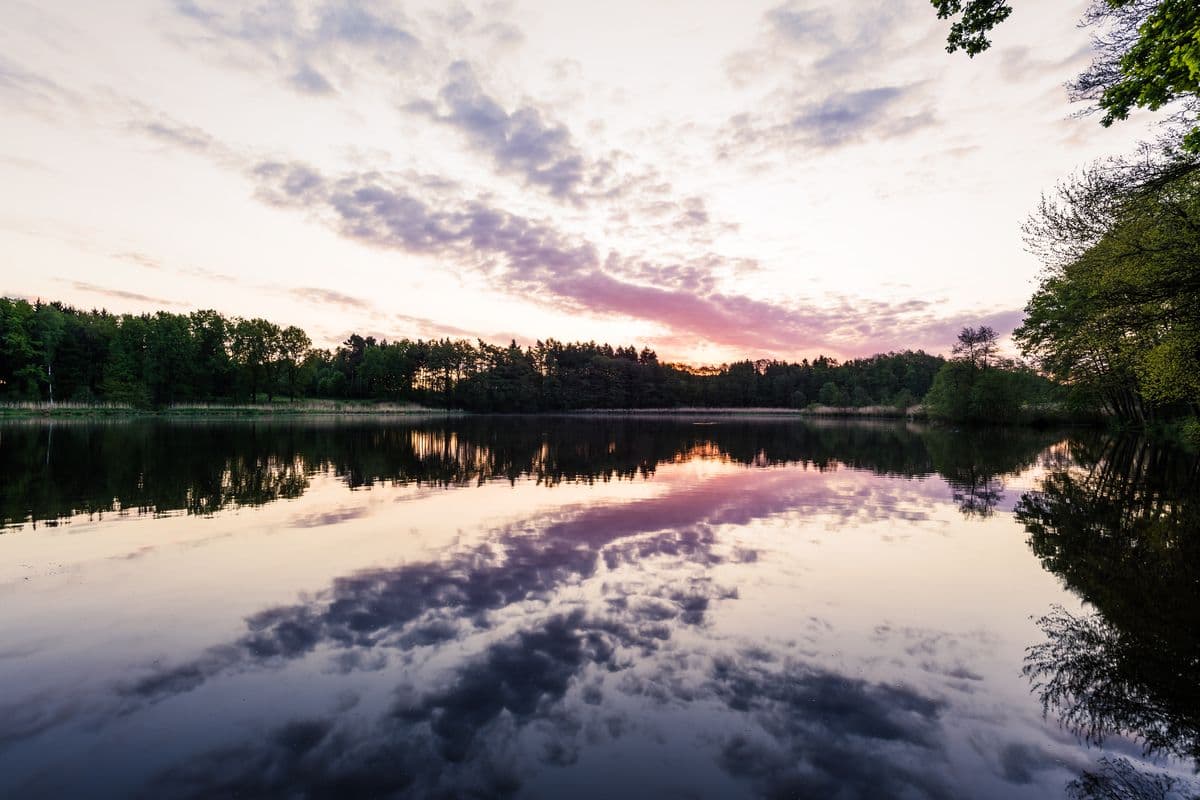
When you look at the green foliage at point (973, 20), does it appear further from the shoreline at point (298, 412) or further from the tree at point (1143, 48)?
the shoreline at point (298, 412)

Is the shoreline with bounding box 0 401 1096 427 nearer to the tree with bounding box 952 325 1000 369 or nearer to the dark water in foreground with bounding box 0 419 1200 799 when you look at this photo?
the tree with bounding box 952 325 1000 369

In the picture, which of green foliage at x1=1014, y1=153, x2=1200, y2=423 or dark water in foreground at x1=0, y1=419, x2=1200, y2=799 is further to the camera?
green foliage at x1=1014, y1=153, x2=1200, y2=423

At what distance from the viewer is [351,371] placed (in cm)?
14562

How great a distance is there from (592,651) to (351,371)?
500ft

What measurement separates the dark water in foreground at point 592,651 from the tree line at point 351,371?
93666mm

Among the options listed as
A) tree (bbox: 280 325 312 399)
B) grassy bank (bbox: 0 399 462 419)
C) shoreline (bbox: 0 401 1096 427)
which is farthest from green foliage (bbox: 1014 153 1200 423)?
tree (bbox: 280 325 312 399)

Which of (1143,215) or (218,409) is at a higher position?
(1143,215)

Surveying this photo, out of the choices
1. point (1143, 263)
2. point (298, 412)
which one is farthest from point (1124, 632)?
point (298, 412)

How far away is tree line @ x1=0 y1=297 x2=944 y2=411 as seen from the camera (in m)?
87.5

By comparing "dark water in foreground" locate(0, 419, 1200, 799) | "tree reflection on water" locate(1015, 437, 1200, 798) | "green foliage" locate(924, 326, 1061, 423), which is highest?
"green foliage" locate(924, 326, 1061, 423)

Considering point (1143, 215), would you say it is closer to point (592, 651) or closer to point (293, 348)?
point (592, 651)

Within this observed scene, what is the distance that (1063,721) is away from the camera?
6.22 meters

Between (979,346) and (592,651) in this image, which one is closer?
(592,651)

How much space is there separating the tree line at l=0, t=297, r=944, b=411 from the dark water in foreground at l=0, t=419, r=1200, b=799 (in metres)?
93.7
